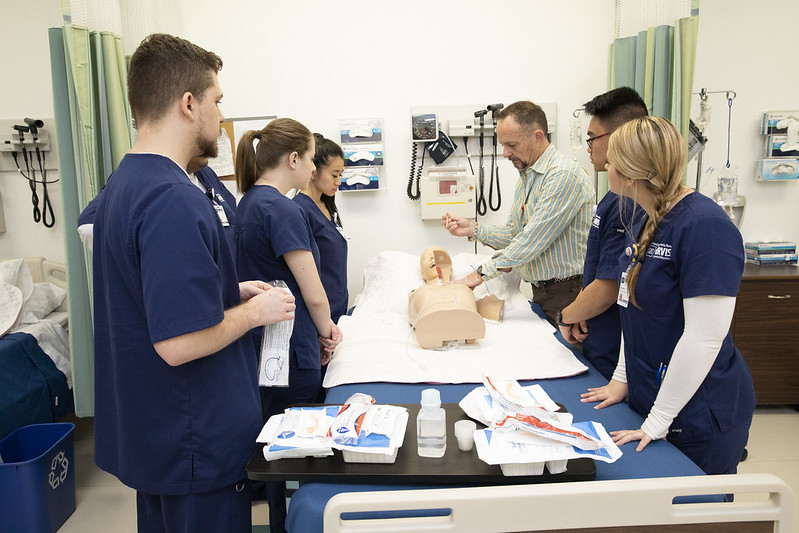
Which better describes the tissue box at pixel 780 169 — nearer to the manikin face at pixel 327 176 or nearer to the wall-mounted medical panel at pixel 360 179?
the wall-mounted medical panel at pixel 360 179

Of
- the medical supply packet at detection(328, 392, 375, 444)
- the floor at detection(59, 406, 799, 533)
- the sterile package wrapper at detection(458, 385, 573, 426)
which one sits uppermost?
the medical supply packet at detection(328, 392, 375, 444)

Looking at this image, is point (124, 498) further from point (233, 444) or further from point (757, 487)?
point (757, 487)

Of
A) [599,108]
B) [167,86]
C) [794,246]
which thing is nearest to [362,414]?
[167,86]

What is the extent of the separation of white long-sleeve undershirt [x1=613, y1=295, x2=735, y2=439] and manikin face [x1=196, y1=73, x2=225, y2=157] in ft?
4.10

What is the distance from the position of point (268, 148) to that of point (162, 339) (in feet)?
3.24

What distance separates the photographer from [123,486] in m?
2.66

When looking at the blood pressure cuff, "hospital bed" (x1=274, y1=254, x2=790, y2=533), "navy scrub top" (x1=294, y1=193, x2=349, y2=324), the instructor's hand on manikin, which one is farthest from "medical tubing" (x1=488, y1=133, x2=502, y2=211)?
"navy scrub top" (x1=294, y1=193, x2=349, y2=324)

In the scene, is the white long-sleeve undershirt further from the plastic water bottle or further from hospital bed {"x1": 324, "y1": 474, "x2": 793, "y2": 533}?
the plastic water bottle

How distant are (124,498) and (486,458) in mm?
2211

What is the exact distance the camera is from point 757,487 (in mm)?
1021

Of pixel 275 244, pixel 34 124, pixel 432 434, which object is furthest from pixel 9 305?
pixel 432 434

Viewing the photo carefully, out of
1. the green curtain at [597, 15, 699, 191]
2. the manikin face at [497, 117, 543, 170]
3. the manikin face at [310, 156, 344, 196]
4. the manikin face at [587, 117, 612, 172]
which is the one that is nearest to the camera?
the manikin face at [587, 117, 612, 172]

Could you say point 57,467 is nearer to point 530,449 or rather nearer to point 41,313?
point 41,313

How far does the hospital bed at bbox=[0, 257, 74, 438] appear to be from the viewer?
7.95ft
